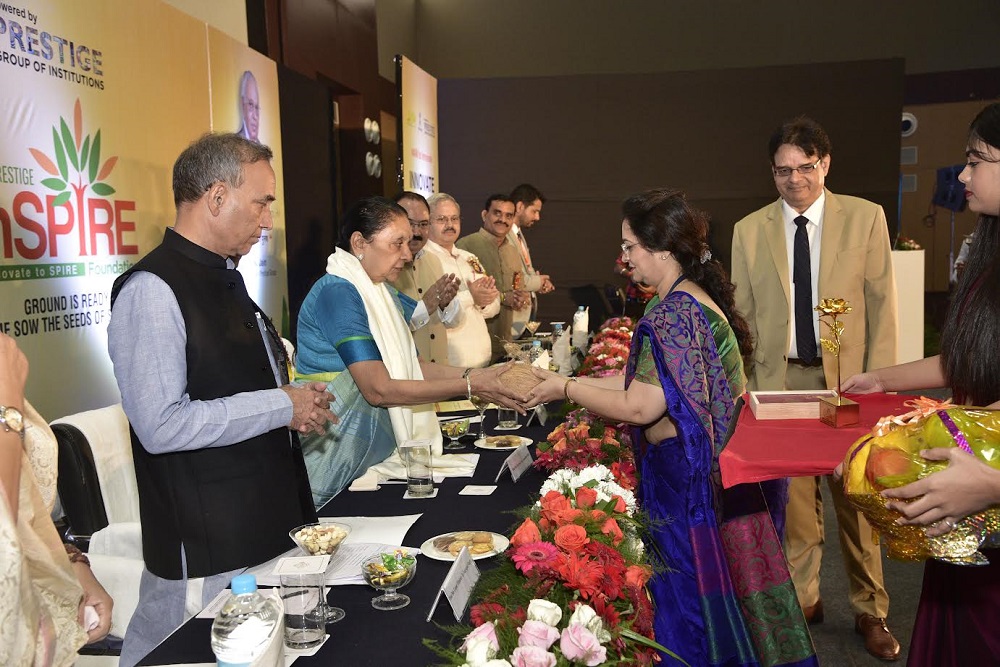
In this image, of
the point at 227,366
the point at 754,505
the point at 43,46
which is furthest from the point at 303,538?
the point at 43,46

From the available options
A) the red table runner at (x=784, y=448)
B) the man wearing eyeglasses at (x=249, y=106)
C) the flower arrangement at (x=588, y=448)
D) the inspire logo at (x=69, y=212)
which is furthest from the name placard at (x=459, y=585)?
the man wearing eyeglasses at (x=249, y=106)

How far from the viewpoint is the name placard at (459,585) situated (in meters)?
1.32

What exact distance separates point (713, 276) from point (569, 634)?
1288 millimetres

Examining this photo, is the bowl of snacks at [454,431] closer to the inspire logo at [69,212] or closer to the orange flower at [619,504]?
the orange flower at [619,504]

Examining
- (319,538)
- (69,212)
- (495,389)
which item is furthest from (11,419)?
(69,212)

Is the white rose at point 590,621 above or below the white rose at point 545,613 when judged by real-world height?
below

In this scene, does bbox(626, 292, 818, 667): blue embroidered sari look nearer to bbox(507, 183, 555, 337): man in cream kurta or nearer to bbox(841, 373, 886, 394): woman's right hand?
bbox(841, 373, 886, 394): woman's right hand

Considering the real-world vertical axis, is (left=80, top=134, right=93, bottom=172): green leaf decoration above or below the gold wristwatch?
above

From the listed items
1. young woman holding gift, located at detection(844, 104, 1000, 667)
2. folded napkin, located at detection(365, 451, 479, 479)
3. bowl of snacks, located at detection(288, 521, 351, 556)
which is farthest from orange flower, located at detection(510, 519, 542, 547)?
folded napkin, located at detection(365, 451, 479, 479)

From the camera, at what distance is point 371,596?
148 cm

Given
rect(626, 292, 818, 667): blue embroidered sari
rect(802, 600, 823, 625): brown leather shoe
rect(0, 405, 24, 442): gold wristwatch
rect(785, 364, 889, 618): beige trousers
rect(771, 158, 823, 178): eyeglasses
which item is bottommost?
rect(802, 600, 823, 625): brown leather shoe

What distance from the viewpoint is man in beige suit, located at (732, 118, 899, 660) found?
2.92 metres

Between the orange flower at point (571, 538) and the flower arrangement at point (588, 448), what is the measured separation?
65 cm

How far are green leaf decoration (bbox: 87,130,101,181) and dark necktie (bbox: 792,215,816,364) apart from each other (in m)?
2.72
